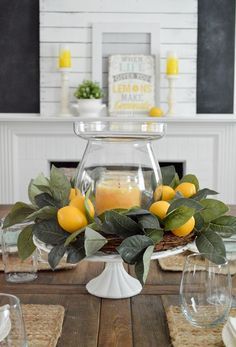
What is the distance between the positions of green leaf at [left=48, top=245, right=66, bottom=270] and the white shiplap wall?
275cm

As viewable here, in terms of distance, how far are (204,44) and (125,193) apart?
2817 millimetres

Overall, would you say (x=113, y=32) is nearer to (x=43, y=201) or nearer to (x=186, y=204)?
(x=43, y=201)

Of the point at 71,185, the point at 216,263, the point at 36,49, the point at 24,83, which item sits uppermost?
the point at 36,49

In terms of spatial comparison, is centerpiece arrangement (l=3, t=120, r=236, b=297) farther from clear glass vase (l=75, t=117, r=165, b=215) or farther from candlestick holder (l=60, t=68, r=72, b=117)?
candlestick holder (l=60, t=68, r=72, b=117)

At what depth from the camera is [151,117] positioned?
3.78 metres

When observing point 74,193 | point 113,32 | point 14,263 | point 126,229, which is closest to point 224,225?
point 126,229

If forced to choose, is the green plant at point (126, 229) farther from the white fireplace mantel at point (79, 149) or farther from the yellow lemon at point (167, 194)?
the white fireplace mantel at point (79, 149)

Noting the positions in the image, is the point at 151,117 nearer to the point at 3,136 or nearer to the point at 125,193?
the point at 3,136

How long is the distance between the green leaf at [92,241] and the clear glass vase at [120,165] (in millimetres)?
137

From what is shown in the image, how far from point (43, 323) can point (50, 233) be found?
19 centimetres

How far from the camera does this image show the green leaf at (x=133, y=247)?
1.14m

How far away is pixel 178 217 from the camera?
1219 millimetres

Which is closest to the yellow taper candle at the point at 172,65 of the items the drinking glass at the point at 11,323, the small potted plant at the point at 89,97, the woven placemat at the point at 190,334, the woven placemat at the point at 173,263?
the small potted plant at the point at 89,97

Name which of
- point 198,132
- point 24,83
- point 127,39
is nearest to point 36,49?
point 24,83
